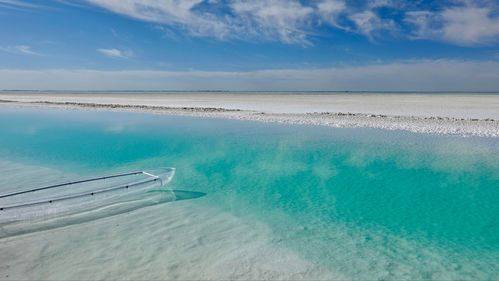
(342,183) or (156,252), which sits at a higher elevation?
(156,252)

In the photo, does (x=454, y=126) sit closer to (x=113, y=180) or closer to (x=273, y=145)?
(x=273, y=145)

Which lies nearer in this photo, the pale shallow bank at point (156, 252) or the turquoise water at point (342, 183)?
the pale shallow bank at point (156, 252)

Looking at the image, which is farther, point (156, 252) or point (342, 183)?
point (342, 183)

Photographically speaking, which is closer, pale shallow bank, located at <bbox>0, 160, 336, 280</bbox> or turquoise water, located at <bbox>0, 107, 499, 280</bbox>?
pale shallow bank, located at <bbox>0, 160, 336, 280</bbox>

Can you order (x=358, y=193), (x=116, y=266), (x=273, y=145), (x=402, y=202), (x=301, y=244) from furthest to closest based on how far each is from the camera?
(x=273, y=145) < (x=358, y=193) < (x=402, y=202) < (x=301, y=244) < (x=116, y=266)

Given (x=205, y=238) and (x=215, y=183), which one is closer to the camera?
(x=205, y=238)

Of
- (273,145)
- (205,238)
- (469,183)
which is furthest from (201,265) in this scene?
(273,145)

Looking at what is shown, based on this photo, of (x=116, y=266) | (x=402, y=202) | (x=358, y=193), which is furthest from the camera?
(x=358, y=193)

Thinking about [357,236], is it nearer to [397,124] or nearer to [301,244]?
[301,244]
